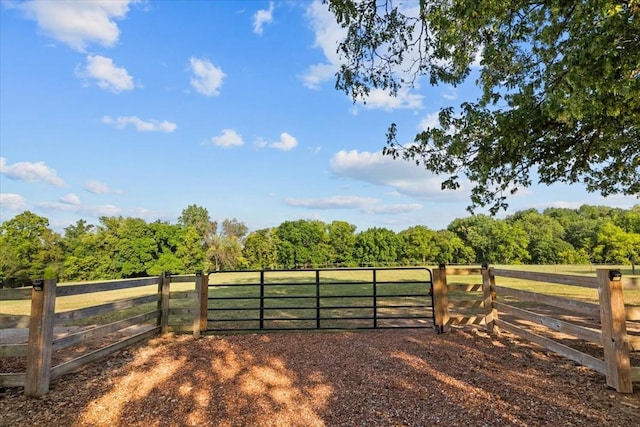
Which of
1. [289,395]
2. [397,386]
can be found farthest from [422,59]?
[289,395]

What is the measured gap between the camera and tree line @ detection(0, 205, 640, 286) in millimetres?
44688

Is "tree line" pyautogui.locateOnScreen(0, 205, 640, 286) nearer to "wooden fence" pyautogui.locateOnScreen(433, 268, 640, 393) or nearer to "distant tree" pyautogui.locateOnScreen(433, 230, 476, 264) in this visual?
"distant tree" pyautogui.locateOnScreen(433, 230, 476, 264)

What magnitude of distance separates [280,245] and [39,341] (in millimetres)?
57718

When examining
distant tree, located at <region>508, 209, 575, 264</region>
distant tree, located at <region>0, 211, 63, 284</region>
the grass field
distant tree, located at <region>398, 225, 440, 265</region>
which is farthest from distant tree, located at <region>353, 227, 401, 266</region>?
distant tree, located at <region>0, 211, 63, 284</region>

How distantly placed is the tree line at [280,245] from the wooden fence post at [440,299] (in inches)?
1669

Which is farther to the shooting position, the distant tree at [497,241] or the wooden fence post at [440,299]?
the distant tree at [497,241]

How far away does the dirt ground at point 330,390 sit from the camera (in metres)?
3.52

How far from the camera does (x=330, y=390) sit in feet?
13.7

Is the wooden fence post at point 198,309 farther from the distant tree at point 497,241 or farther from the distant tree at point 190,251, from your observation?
the distant tree at point 497,241

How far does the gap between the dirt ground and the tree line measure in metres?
44.4

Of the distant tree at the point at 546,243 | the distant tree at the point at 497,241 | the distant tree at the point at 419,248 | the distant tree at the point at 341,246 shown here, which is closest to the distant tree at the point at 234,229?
the distant tree at the point at 341,246

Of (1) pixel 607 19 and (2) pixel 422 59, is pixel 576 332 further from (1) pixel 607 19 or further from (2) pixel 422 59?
(2) pixel 422 59

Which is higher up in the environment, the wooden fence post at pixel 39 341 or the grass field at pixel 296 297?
the wooden fence post at pixel 39 341

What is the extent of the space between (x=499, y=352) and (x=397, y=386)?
2336 millimetres
